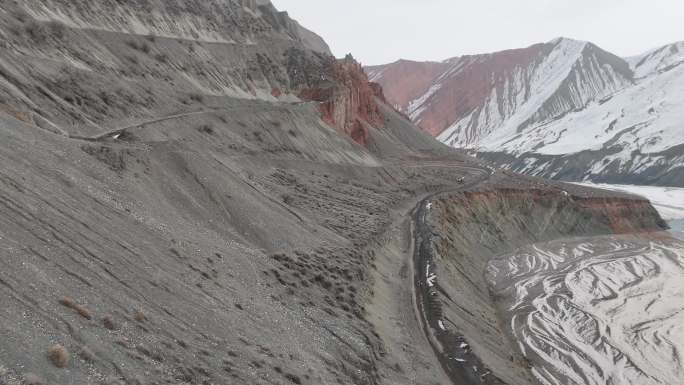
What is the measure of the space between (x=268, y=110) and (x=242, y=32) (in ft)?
82.2

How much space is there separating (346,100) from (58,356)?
6720cm

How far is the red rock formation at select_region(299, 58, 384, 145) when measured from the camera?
69.3 m

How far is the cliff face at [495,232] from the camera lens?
85.9 ft

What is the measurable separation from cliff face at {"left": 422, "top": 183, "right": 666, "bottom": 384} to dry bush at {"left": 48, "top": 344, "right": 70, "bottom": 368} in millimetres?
15765

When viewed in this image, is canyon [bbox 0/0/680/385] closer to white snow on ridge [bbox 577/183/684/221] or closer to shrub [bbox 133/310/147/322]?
shrub [bbox 133/310/147/322]

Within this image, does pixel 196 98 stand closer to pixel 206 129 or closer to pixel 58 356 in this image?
pixel 206 129

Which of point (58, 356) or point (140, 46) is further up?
point (140, 46)

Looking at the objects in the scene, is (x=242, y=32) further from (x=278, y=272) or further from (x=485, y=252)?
(x=278, y=272)

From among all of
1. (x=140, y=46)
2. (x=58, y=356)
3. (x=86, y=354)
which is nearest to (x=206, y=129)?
(x=140, y=46)

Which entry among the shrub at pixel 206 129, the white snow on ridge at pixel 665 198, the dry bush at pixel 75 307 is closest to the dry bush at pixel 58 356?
the dry bush at pixel 75 307

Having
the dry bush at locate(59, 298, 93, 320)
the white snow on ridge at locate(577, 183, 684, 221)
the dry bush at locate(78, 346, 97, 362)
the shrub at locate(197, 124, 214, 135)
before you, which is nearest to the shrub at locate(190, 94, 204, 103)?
the shrub at locate(197, 124, 214, 135)

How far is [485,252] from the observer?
50031mm

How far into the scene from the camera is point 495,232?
56000 millimetres

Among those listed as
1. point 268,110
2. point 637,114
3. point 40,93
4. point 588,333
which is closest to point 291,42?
point 268,110
